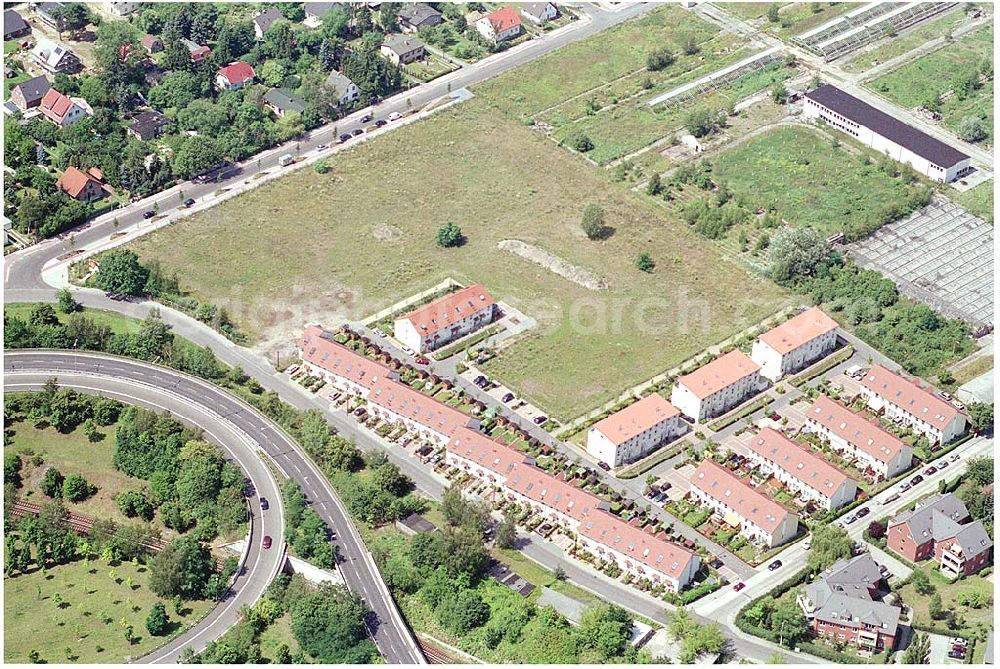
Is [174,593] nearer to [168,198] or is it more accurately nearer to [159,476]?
[159,476]

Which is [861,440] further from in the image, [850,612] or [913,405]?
[850,612]

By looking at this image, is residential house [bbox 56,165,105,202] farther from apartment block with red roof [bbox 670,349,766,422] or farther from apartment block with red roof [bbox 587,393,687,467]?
apartment block with red roof [bbox 670,349,766,422]

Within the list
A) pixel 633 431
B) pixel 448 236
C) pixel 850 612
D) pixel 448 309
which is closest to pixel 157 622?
pixel 633 431

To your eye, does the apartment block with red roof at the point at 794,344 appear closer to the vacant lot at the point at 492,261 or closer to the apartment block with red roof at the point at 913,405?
the vacant lot at the point at 492,261

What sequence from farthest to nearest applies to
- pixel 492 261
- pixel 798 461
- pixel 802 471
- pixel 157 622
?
pixel 492 261 → pixel 798 461 → pixel 802 471 → pixel 157 622

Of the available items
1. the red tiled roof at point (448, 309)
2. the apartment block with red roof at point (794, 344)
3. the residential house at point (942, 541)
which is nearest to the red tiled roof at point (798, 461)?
the residential house at point (942, 541)

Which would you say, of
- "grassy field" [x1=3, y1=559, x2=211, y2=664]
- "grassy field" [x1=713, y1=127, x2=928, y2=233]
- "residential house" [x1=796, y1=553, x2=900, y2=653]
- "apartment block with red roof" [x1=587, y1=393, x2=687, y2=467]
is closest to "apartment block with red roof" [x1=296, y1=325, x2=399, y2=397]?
"apartment block with red roof" [x1=587, y1=393, x2=687, y2=467]
